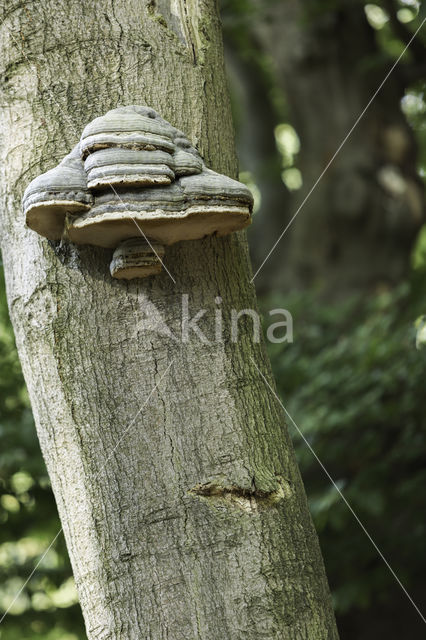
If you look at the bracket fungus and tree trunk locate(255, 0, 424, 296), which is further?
tree trunk locate(255, 0, 424, 296)

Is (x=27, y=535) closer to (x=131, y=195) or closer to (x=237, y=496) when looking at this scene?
(x=237, y=496)

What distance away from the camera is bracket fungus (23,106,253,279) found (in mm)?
1380

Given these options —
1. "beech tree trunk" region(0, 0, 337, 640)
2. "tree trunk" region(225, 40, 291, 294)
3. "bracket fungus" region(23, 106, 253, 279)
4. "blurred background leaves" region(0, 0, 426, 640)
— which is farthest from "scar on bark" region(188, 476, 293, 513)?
"tree trunk" region(225, 40, 291, 294)

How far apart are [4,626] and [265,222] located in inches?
236

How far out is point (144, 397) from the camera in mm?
1403

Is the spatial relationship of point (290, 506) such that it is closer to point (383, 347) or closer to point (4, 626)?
point (383, 347)

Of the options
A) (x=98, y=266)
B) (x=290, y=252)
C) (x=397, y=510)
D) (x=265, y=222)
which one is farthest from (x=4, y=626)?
(x=265, y=222)

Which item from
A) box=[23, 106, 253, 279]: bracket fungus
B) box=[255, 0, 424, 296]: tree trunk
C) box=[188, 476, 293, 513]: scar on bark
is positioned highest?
box=[255, 0, 424, 296]: tree trunk

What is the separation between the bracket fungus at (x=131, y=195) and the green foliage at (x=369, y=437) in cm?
243

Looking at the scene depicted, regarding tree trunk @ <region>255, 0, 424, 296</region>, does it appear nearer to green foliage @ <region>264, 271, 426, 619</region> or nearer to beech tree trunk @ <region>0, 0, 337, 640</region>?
green foliage @ <region>264, 271, 426, 619</region>

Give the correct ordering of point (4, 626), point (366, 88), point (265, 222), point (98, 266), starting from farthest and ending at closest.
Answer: point (265, 222)
point (366, 88)
point (4, 626)
point (98, 266)

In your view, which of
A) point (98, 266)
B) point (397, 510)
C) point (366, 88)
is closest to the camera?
point (98, 266)

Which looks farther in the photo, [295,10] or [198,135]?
[295,10]

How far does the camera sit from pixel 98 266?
150 cm
